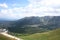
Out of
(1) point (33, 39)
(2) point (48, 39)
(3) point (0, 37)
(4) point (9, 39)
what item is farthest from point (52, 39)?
(3) point (0, 37)

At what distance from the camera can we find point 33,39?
1716 inches

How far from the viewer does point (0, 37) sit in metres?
46.4

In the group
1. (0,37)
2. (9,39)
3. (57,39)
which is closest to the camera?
(57,39)

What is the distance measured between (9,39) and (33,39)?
5855mm

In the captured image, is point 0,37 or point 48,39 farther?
point 0,37

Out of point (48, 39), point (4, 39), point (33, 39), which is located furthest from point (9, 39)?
point (48, 39)

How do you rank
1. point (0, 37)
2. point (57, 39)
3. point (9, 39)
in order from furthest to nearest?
point (0, 37) → point (9, 39) → point (57, 39)

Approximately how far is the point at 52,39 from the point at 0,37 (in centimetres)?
1379

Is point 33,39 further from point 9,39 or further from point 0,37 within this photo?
point 0,37

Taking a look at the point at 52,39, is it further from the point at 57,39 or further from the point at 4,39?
the point at 4,39

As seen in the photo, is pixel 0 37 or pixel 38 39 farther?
pixel 0 37

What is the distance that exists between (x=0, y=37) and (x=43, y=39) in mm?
11597

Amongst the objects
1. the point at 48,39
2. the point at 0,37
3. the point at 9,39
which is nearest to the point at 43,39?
the point at 48,39

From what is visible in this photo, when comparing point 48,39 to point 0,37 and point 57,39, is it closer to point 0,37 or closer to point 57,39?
point 57,39
